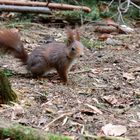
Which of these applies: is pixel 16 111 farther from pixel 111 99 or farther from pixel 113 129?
pixel 111 99

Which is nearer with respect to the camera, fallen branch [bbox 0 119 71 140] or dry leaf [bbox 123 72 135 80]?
fallen branch [bbox 0 119 71 140]

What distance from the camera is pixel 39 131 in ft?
12.6

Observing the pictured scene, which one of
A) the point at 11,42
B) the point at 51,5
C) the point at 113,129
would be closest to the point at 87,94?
the point at 113,129

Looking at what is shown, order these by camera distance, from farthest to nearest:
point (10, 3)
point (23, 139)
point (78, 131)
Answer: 1. point (10, 3)
2. point (78, 131)
3. point (23, 139)

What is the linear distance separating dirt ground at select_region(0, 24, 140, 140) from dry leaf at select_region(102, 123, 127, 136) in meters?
0.06

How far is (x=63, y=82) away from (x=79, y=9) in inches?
144

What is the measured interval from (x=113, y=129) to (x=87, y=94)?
1.19 meters

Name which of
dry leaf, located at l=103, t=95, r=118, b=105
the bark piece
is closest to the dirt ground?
dry leaf, located at l=103, t=95, r=118, b=105

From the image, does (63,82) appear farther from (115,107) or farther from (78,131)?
(78,131)

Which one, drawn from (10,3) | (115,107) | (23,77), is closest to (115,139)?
(115,107)

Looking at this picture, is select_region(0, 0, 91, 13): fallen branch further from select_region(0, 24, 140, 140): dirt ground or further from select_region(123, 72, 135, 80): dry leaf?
select_region(123, 72, 135, 80): dry leaf

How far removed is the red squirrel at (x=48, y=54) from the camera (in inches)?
233

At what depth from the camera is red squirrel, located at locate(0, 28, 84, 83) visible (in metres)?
5.91

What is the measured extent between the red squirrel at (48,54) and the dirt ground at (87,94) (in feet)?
0.52
